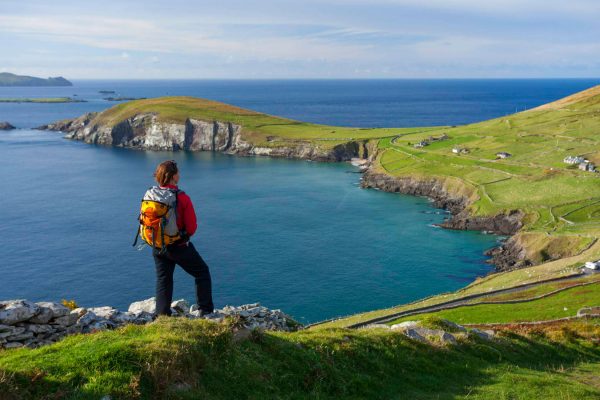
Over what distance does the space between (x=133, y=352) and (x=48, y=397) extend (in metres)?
2.17

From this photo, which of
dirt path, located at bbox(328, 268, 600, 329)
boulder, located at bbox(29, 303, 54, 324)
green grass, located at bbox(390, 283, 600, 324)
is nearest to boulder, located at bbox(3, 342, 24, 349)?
boulder, located at bbox(29, 303, 54, 324)

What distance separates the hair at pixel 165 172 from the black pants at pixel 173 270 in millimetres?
2020

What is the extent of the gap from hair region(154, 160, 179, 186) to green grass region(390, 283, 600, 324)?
38579 mm

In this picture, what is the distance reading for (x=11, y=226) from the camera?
99.1 m

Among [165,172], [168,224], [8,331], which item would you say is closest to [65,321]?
[8,331]

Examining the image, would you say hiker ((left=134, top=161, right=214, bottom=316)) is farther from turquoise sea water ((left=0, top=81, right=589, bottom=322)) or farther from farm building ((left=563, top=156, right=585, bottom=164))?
farm building ((left=563, top=156, right=585, bottom=164))


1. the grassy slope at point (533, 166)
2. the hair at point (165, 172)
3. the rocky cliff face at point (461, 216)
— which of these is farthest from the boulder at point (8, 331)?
the grassy slope at point (533, 166)

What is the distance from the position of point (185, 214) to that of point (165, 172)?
4.61 feet

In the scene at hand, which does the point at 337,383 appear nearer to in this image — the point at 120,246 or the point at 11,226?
the point at 120,246

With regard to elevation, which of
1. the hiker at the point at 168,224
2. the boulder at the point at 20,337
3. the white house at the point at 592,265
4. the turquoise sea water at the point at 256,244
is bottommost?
the turquoise sea water at the point at 256,244

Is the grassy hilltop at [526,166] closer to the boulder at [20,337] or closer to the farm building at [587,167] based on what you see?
the farm building at [587,167]

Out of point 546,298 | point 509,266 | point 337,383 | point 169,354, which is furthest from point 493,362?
point 509,266

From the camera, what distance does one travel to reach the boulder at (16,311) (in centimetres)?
1573

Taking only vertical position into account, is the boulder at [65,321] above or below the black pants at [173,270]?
below
